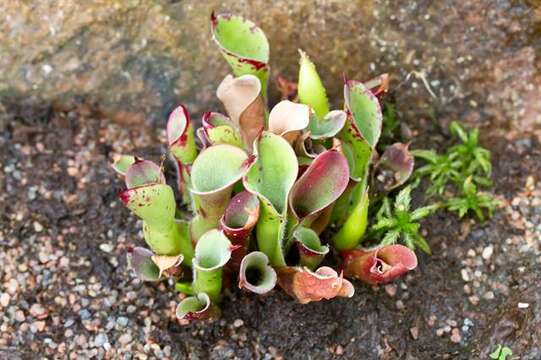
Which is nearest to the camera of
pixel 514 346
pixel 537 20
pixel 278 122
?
pixel 278 122

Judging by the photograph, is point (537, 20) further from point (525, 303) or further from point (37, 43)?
point (37, 43)

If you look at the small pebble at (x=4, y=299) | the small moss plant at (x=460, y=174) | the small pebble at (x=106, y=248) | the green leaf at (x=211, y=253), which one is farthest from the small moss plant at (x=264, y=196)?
the small pebble at (x=4, y=299)

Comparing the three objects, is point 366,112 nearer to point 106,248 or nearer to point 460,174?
point 460,174

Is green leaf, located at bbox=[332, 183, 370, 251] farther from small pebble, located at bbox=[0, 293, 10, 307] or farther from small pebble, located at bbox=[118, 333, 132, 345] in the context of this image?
small pebble, located at bbox=[0, 293, 10, 307]

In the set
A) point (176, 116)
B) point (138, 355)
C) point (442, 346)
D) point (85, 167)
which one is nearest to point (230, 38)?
point (176, 116)

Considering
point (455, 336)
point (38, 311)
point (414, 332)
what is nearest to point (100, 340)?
point (38, 311)

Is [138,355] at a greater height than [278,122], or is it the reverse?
[278,122]
